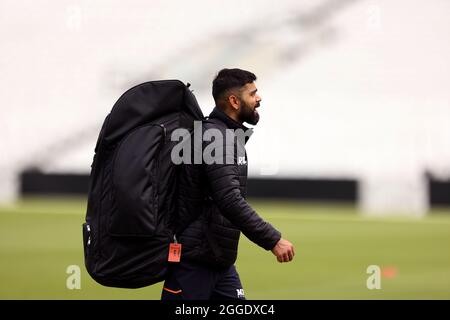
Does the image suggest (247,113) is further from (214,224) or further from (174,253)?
(174,253)

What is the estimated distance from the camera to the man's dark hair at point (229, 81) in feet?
11.0

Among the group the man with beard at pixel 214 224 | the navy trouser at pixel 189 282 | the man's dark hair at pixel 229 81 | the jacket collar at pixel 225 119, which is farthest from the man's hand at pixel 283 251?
the man's dark hair at pixel 229 81

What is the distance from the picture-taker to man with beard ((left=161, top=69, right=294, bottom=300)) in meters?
3.14

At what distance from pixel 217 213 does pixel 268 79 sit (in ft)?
41.7

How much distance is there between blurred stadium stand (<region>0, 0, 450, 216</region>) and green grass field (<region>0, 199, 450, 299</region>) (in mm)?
2561

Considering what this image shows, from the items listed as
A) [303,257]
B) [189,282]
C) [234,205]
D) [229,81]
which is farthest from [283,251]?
[303,257]

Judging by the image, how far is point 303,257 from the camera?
310 inches

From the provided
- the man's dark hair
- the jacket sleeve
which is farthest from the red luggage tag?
the man's dark hair

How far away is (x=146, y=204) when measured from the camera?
3.08 metres

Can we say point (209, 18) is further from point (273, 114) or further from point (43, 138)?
point (43, 138)

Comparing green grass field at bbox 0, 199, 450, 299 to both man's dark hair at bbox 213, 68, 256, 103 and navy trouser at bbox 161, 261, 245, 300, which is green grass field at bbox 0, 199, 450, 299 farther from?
man's dark hair at bbox 213, 68, 256, 103

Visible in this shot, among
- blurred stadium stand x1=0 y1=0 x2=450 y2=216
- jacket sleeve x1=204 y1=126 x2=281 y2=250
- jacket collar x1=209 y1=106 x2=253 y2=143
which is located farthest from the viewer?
blurred stadium stand x1=0 y1=0 x2=450 y2=216
